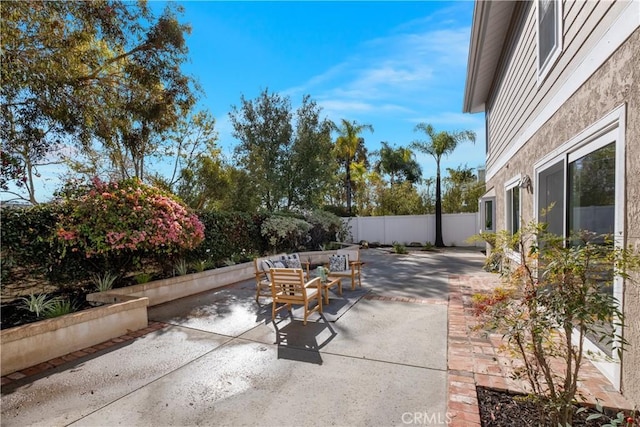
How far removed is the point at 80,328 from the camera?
396 cm

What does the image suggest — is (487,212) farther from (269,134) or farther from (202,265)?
(202,265)

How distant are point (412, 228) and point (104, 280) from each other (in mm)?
14719

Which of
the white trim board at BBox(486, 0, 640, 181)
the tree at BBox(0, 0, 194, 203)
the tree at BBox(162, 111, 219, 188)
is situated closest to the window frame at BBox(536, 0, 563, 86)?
the white trim board at BBox(486, 0, 640, 181)

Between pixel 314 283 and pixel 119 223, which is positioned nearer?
pixel 119 223

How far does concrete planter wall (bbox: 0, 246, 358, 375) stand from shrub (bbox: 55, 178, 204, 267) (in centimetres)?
73

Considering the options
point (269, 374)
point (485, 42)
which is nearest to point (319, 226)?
point (485, 42)

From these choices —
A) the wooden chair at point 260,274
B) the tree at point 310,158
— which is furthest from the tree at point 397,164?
the wooden chair at point 260,274

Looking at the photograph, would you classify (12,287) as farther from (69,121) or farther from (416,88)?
(416,88)

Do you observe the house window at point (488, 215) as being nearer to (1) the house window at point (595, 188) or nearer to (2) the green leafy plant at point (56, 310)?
(1) the house window at point (595, 188)

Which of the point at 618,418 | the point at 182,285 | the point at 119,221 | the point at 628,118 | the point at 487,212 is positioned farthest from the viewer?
the point at 487,212

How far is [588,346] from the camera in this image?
323 cm

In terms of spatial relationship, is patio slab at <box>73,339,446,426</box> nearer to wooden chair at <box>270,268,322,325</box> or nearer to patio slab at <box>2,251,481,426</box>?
patio slab at <box>2,251,481,426</box>

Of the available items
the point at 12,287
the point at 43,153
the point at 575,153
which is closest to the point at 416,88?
the point at 575,153

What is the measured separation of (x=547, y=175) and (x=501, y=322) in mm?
3400
